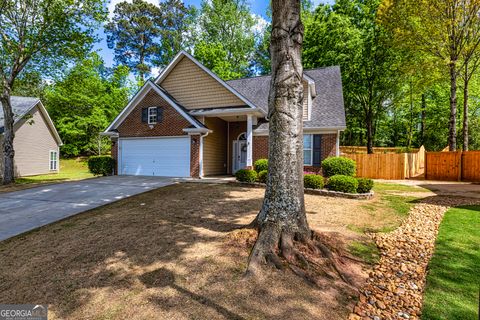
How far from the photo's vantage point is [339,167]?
12500 millimetres

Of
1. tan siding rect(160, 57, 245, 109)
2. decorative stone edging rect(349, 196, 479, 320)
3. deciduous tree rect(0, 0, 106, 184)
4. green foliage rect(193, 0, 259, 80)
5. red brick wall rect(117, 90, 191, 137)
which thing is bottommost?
decorative stone edging rect(349, 196, 479, 320)

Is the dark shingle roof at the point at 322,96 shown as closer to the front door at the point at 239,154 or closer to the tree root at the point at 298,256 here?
the front door at the point at 239,154

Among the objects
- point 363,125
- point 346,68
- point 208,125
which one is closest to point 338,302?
point 208,125

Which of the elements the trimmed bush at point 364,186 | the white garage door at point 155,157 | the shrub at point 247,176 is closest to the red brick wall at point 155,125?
the white garage door at point 155,157

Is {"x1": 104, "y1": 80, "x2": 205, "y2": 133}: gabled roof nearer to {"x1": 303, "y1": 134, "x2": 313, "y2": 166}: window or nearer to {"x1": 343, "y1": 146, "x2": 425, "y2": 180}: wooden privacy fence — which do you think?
{"x1": 303, "y1": 134, "x2": 313, "y2": 166}: window

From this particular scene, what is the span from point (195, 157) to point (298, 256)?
1106 cm

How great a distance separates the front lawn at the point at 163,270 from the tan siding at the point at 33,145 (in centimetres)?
1938

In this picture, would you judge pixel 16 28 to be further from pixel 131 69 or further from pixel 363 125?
pixel 363 125

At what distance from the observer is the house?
46.7 ft

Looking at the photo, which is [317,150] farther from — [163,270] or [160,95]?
[163,270]

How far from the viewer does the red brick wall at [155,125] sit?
14625mm

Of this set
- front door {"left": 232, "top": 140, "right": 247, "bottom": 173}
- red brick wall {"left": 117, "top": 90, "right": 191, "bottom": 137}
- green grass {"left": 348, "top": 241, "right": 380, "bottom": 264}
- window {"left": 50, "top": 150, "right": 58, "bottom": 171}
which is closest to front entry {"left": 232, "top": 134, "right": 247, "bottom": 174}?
front door {"left": 232, "top": 140, "right": 247, "bottom": 173}

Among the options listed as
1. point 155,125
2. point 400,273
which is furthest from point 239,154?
point 400,273

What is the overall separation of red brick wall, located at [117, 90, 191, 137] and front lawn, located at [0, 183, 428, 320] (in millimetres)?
8363
